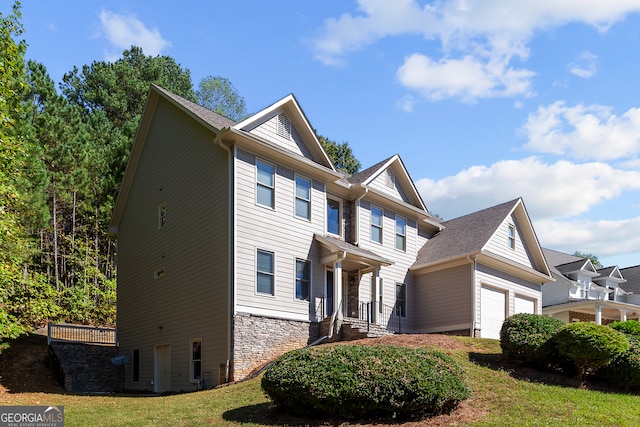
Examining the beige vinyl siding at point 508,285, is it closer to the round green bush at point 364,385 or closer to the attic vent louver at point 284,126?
the attic vent louver at point 284,126

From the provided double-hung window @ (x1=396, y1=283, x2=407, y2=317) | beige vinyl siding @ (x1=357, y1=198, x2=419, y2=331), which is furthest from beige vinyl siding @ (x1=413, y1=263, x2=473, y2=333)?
double-hung window @ (x1=396, y1=283, x2=407, y2=317)

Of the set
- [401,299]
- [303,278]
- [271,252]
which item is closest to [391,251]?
[401,299]

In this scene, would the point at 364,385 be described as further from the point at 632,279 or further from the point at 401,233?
the point at 632,279

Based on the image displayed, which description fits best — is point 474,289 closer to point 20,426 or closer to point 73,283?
point 20,426

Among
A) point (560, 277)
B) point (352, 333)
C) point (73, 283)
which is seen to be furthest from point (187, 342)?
point (560, 277)

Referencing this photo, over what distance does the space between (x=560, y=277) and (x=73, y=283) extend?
28.9 metres

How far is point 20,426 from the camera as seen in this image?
10.6 m

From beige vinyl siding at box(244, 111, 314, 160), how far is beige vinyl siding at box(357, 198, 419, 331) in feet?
11.9

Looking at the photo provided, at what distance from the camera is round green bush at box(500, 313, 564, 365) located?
13.9 m

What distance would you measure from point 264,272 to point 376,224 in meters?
6.48

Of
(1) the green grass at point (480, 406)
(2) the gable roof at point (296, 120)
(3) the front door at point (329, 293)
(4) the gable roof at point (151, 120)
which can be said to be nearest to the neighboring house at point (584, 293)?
(3) the front door at point (329, 293)

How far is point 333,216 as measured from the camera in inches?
837

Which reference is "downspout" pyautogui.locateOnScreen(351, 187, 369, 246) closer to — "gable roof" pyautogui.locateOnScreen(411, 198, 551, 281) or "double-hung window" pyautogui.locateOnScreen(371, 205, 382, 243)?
"double-hung window" pyautogui.locateOnScreen(371, 205, 382, 243)

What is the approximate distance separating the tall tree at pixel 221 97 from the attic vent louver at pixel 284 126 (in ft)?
88.8
